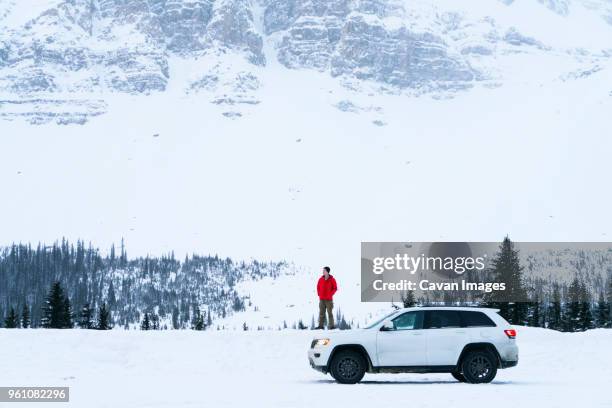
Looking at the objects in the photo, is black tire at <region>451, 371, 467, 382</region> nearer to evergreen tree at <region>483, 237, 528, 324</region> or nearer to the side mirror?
the side mirror

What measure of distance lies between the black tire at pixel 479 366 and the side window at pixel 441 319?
3.04 feet

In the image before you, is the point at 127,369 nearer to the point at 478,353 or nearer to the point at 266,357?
the point at 266,357

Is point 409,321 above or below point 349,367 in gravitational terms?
above

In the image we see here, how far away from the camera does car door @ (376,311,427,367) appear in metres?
23.8

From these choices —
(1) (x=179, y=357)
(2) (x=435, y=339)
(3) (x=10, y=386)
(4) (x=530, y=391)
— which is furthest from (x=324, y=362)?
(1) (x=179, y=357)

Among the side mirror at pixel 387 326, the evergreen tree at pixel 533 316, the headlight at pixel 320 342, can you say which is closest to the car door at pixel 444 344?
the side mirror at pixel 387 326

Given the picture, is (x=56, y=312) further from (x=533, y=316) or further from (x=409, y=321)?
(x=409, y=321)

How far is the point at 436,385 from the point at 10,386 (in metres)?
11.1

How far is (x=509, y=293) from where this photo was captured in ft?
258

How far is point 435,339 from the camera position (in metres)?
23.9

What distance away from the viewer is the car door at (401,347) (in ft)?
78.1

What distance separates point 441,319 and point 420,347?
98 cm

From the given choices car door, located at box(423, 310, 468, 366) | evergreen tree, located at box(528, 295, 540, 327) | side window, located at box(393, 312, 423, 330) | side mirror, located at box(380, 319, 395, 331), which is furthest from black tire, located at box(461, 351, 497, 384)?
evergreen tree, located at box(528, 295, 540, 327)

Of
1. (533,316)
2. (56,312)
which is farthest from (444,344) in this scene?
(56,312)
